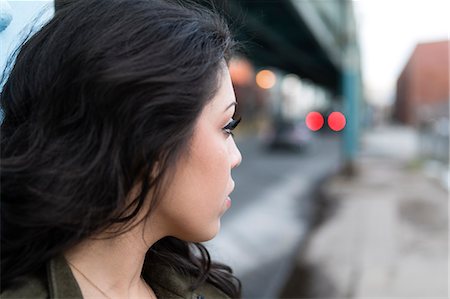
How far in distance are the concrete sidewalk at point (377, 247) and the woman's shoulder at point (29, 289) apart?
3677 mm

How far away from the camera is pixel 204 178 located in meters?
0.90

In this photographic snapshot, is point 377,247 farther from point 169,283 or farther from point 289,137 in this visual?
point 289,137

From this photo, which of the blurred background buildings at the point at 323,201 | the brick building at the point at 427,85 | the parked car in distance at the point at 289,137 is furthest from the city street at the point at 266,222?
the brick building at the point at 427,85

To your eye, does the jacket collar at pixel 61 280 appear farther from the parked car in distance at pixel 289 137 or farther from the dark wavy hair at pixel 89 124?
the parked car in distance at pixel 289 137

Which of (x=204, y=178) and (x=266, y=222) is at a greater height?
(x=204, y=178)

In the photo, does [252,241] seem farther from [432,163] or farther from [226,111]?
[432,163]

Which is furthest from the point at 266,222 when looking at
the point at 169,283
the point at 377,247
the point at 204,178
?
the point at 204,178

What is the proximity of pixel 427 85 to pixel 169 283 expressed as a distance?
30.6 metres

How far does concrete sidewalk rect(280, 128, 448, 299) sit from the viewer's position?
14.1ft

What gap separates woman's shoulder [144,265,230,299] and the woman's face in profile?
155 millimetres

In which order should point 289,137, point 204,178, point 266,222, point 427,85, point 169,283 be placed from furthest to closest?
point 427,85
point 289,137
point 266,222
point 169,283
point 204,178

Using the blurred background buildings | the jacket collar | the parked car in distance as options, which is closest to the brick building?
the blurred background buildings

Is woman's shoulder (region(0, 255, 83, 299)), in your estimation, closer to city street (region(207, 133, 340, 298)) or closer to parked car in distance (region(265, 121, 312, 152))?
city street (region(207, 133, 340, 298))

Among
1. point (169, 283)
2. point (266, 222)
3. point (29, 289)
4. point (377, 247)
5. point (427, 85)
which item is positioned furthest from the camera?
point (427, 85)
